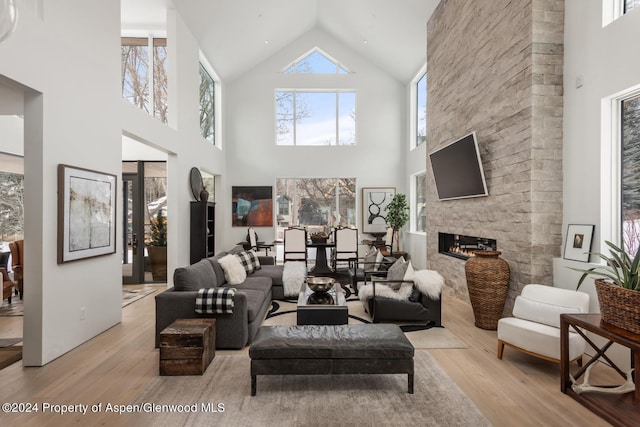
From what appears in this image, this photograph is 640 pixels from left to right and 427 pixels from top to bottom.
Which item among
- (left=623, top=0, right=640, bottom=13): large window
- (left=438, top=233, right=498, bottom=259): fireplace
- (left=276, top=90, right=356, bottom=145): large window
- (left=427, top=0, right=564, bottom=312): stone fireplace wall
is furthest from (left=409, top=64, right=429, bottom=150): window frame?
(left=623, top=0, right=640, bottom=13): large window

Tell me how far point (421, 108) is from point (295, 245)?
4841 mm

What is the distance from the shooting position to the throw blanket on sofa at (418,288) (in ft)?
13.8

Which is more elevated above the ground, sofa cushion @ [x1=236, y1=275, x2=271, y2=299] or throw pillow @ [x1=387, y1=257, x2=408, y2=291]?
throw pillow @ [x1=387, y1=257, x2=408, y2=291]

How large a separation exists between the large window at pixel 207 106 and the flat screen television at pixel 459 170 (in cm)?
511

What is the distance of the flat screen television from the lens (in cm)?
483

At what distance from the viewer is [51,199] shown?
326cm

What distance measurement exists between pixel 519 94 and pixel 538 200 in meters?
1.26

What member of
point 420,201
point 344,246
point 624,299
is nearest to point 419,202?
point 420,201

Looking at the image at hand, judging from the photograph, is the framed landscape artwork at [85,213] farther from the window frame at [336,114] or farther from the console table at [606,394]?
the window frame at [336,114]

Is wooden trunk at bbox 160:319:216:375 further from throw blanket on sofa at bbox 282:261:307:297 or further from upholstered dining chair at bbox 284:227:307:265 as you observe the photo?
upholstered dining chair at bbox 284:227:307:265

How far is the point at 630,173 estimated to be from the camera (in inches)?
127

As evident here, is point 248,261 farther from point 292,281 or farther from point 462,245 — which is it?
point 462,245

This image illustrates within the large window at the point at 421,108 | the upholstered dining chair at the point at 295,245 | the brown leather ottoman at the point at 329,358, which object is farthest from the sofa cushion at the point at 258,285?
the large window at the point at 421,108

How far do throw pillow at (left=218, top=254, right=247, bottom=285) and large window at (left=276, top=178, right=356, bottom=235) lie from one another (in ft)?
15.9
